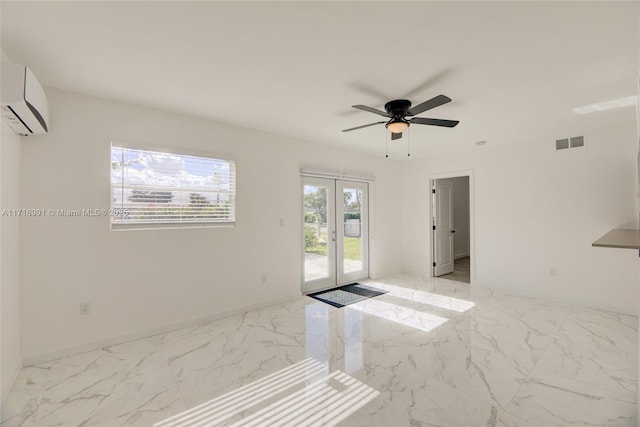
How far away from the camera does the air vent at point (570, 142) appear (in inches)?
156

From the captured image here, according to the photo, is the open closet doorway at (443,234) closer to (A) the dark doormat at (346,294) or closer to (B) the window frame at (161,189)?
(A) the dark doormat at (346,294)

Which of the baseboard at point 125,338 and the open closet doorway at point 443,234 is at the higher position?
the open closet doorway at point 443,234

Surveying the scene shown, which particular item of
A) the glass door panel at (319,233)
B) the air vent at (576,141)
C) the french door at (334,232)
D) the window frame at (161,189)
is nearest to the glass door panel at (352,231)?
the french door at (334,232)

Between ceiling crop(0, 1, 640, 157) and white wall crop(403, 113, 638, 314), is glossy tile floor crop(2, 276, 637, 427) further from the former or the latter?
ceiling crop(0, 1, 640, 157)

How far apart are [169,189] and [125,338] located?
1672mm

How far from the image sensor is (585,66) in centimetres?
227

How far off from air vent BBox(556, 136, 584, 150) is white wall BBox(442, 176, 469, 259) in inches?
149

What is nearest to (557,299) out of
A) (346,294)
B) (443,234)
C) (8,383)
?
(443,234)

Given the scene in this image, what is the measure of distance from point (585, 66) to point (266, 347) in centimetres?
379

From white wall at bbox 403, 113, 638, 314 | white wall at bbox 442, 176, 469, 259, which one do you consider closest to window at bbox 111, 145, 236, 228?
white wall at bbox 403, 113, 638, 314

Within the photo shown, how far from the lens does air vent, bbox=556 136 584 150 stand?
13.0ft

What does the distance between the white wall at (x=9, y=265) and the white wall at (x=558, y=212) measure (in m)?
5.90

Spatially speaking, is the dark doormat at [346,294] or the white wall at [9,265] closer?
the white wall at [9,265]

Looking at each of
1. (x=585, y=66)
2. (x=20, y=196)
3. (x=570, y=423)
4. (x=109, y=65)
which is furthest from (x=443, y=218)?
(x=20, y=196)
